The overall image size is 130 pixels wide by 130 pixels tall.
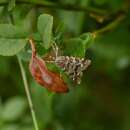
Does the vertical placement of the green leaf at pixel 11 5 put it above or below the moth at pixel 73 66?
above

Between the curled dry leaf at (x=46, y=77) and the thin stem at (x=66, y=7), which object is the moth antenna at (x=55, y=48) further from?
the thin stem at (x=66, y=7)

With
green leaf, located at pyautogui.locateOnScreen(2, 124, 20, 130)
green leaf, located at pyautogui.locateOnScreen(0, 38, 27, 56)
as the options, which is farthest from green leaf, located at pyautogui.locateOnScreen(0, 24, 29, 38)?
green leaf, located at pyautogui.locateOnScreen(2, 124, 20, 130)

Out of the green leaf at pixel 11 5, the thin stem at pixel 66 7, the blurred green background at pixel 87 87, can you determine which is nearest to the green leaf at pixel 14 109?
the blurred green background at pixel 87 87

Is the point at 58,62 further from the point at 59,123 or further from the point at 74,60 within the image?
the point at 59,123

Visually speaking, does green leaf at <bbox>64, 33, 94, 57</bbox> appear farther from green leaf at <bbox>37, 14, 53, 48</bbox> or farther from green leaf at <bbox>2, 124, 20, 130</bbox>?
green leaf at <bbox>2, 124, 20, 130</bbox>

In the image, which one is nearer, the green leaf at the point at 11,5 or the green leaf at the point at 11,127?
the green leaf at the point at 11,5

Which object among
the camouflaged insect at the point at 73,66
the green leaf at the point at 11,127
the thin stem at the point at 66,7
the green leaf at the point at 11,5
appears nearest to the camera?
the camouflaged insect at the point at 73,66

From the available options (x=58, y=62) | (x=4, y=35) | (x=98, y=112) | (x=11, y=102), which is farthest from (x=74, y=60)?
(x=98, y=112)
